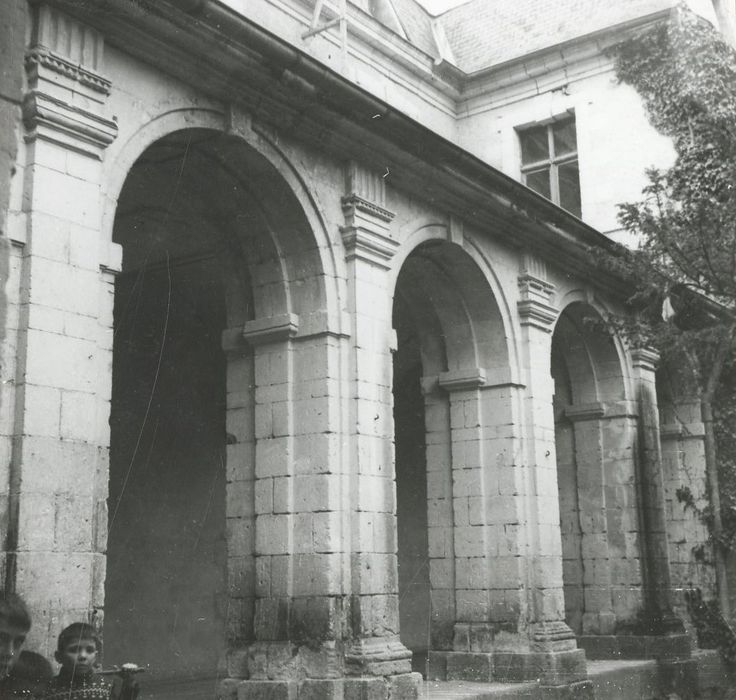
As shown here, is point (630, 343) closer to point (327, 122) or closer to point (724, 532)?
point (724, 532)

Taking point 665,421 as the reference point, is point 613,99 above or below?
above

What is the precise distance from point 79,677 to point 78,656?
11 centimetres

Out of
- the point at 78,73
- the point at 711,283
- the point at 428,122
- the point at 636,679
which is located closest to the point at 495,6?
the point at 428,122

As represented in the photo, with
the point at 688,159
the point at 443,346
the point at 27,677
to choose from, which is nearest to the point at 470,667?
the point at 443,346

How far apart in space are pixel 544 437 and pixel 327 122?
4.23 m

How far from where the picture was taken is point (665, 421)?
1467cm

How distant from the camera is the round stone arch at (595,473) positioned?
475 inches

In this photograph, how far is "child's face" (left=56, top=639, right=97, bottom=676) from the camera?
452 centimetres

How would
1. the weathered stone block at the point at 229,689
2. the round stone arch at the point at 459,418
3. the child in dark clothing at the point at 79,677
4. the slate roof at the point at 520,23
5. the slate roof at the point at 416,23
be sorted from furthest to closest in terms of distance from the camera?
the slate roof at the point at 416,23 < the slate roof at the point at 520,23 < the round stone arch at the point at 459,418 < the weathered stone block at the point at 229,689 < the child in dark clothing at the point at 79,677

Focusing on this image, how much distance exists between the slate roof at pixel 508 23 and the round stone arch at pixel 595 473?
5994mm

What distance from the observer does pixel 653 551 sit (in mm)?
12211

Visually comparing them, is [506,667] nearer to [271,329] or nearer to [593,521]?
[593,521]

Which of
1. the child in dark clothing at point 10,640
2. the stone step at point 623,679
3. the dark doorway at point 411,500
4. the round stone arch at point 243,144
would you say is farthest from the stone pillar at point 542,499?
the child in dark clothing at point 10,640

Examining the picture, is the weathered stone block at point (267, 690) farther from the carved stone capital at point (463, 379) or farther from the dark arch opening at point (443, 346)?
the carved stone capital at point (463, 379)
